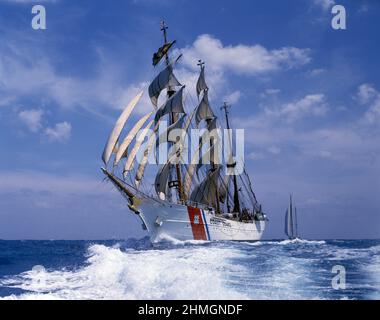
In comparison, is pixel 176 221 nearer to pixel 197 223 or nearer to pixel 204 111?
pixel 197 223

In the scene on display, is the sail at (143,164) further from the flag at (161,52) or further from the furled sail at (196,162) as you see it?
the flag at (161,52)

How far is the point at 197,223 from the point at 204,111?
20.9 meters

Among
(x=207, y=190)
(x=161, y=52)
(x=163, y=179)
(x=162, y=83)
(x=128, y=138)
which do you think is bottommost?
(x=207, y=190)

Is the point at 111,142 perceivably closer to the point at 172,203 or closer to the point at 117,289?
the point at 172,203

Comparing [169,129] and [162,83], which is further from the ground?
[162,83]

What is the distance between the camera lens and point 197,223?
43.2m

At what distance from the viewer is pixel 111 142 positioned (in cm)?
4012

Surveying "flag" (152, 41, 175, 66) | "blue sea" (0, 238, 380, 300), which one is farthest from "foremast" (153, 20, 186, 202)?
"blue sea" (0, 238, 380, 300)

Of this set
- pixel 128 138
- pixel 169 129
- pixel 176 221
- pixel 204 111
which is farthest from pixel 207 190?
pixel 128 138

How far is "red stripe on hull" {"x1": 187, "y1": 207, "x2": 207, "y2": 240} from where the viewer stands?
42.4 metres
